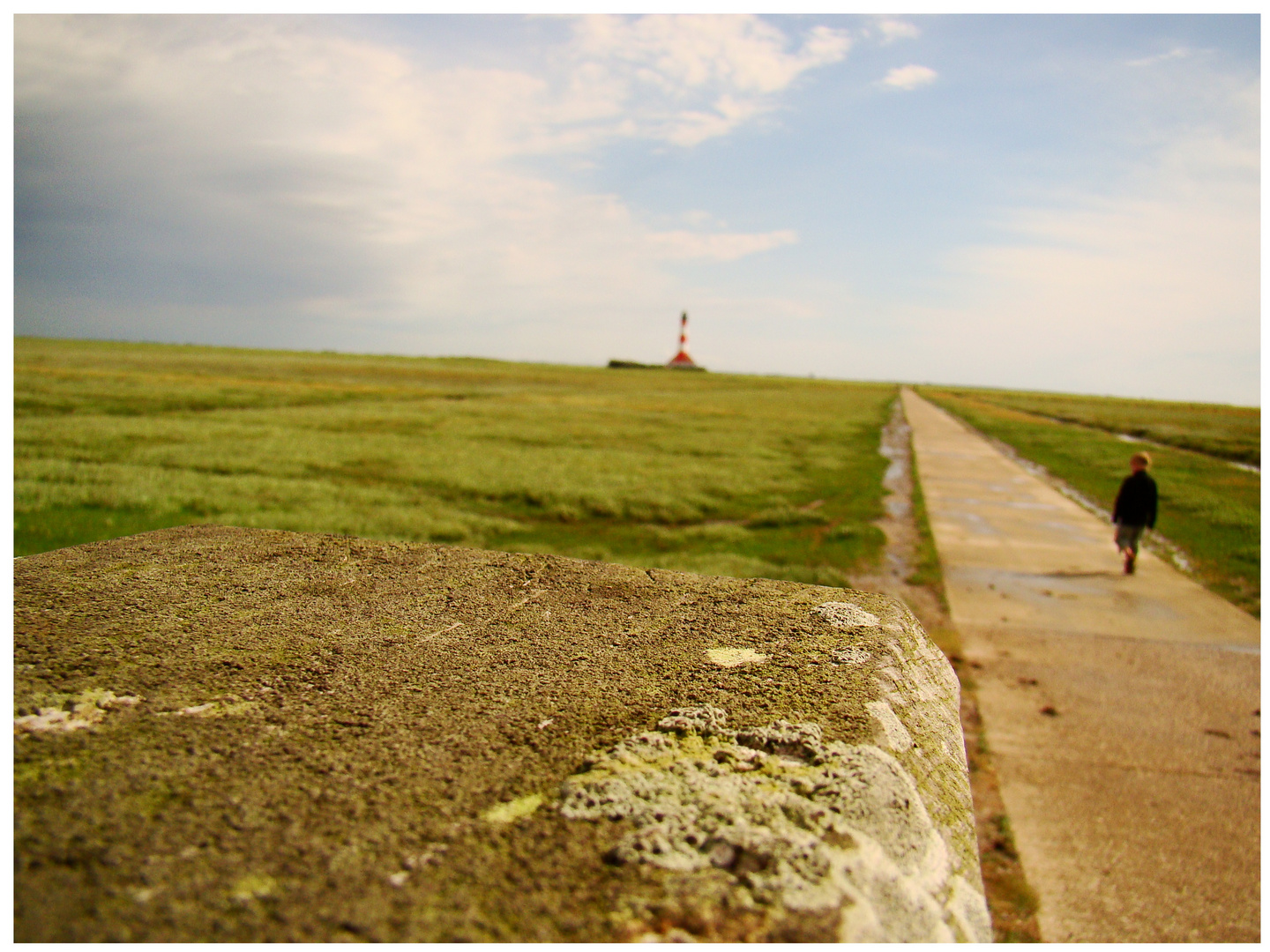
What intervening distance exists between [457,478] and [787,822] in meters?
15.9

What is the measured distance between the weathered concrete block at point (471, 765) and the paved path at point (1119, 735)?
9.39 feet

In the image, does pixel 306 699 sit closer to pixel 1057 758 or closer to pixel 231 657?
pixel 231 657

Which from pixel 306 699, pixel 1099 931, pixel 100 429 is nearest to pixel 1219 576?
pixel 1099 931

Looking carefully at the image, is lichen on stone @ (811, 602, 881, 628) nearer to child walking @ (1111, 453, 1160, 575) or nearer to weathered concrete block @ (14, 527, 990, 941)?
weathered concrete block @ (14, 527, 990, 941)

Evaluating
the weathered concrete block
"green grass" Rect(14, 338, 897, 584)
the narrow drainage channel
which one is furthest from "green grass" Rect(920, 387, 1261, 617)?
the weathered concrete block

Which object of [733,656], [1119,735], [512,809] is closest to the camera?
[512,809]

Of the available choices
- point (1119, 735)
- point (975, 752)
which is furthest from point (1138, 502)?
point (975, 752)

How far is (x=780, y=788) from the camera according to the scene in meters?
1.08

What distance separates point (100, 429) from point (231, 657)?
23538mm

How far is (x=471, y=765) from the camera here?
41.7 inches

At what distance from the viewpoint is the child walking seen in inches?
379

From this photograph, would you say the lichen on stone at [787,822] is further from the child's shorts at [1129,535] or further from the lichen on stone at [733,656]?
the child's shorts at [1129,535]

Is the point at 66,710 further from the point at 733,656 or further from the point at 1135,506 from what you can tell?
the point at 1135,506

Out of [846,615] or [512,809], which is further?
[846,615]
